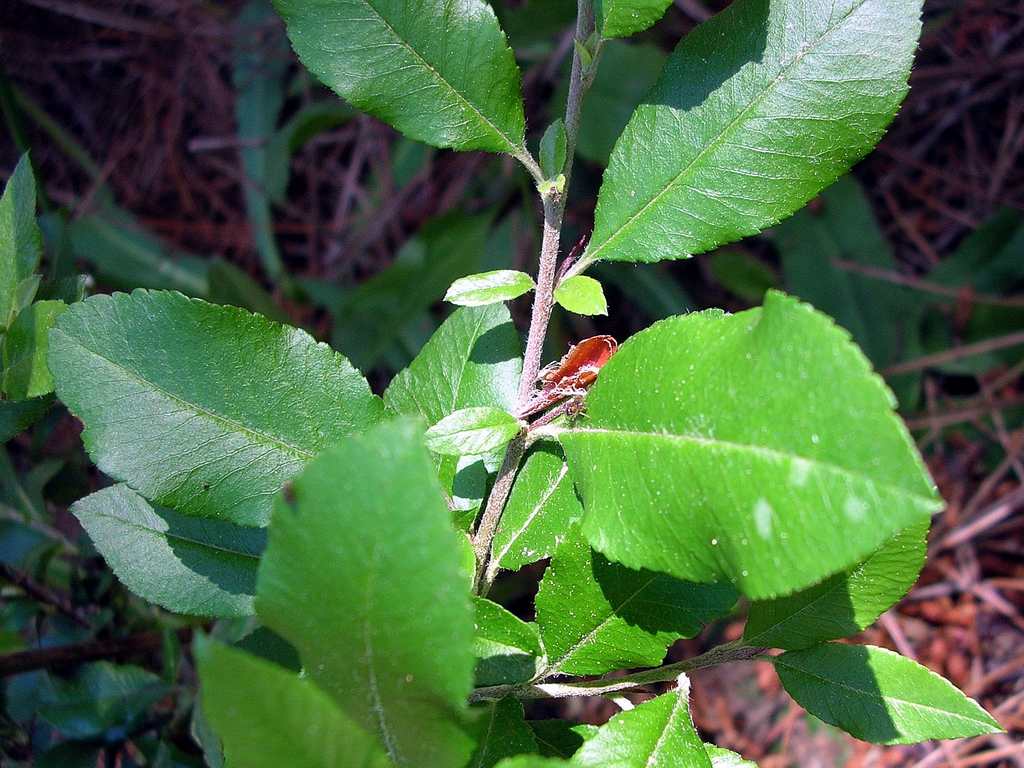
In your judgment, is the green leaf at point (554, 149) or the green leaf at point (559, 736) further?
the green leaf at point (559, 736)

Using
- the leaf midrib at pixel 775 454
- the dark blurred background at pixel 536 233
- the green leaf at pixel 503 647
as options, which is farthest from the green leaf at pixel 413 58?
the dark blurred background at pixel 536 233

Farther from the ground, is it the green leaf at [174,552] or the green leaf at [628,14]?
the green leaf at [628,14]

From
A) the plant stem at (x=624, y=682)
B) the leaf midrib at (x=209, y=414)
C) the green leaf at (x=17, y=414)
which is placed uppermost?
the leaf midrib at (x=209, y=414)

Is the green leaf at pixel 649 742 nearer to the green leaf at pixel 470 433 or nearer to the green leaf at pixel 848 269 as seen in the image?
the green leaf at pixel 470 433

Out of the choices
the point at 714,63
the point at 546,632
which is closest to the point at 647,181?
the point at 714,63

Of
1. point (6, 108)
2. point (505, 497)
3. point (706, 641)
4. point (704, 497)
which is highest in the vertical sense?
point (6, 108)

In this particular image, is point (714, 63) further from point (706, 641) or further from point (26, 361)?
point (706, 641)

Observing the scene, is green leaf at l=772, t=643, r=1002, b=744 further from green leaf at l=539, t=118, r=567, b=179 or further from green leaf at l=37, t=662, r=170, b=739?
green leaf at l=37, t=662, r=170, b=739

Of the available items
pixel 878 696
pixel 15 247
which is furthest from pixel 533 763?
pixel 15 247
